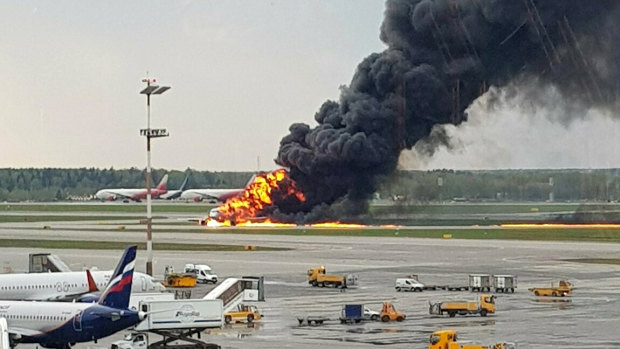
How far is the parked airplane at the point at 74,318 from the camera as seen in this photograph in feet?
186

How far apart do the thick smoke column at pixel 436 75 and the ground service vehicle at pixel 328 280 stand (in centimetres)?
7495

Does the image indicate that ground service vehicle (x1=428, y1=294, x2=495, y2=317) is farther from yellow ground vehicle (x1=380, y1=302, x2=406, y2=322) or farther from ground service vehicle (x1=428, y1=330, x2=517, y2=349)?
ground service vehicle (x1=428, y1=330, x2=517, y2=349)

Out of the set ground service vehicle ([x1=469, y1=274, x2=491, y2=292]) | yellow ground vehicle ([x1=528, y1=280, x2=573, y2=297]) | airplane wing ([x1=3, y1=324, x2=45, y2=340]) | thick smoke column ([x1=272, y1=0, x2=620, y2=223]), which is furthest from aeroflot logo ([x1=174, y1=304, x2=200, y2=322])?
thick smoke column ([x1=272, y1=0, x2=620, y2=223])

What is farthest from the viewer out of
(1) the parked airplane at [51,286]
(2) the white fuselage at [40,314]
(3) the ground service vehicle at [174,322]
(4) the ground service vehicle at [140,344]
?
(1) the parked airplane at [51,286]

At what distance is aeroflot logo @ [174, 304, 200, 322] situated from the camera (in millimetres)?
A: 59156

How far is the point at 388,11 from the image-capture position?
584 feet

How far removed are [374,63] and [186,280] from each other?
84.8m

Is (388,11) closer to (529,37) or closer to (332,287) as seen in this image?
(529,37)

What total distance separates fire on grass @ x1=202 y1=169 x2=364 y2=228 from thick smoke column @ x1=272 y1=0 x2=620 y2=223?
5.99 ft

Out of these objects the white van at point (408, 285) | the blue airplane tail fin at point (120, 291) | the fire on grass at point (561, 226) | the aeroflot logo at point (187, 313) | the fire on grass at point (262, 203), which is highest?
the fire on grass at point (262, 203)

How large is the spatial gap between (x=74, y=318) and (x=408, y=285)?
39.3 metres

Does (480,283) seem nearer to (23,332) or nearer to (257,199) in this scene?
(23,332)

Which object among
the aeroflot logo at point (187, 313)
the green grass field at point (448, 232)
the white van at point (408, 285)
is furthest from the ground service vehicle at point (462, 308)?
the green grass field at point (448, 232)

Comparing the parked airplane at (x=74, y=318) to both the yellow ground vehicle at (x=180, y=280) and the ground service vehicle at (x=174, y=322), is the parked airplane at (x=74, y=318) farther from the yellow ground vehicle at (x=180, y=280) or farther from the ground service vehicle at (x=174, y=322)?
the yellow ground vehicle at (x=180, y=280)
